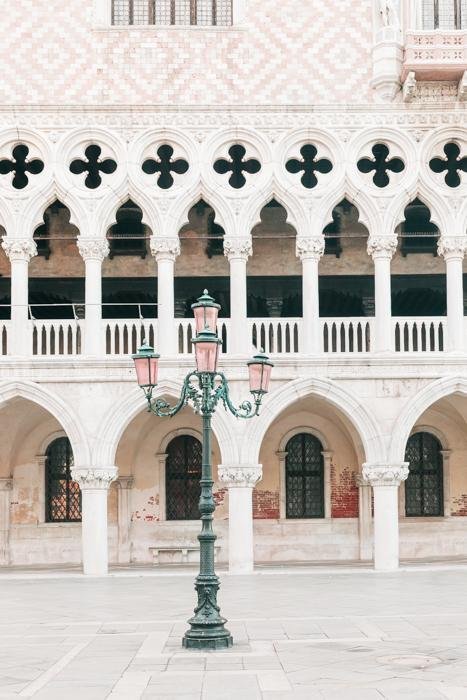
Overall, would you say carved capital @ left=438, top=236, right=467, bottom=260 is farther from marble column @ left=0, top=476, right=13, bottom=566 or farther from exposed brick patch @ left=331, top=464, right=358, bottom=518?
marble column @ left=0, top=476, right=13, bottom=566

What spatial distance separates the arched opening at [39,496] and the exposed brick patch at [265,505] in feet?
9.83

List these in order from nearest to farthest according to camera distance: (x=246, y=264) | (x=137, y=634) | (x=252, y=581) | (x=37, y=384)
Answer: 1. (x=137, y=634)
2. (x=252, y=581)
3. (x=37, y=384)
4. (x=246, y=264)

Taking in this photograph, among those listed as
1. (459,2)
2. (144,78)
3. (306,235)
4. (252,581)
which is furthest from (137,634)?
(459,2)

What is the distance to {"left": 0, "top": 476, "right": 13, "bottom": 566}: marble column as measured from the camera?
2427 centimetres

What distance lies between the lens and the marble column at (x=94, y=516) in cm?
2144

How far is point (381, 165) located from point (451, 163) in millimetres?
1353

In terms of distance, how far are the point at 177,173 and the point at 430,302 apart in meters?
6.07

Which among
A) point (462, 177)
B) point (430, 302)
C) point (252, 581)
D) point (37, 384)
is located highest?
point (462, 177)

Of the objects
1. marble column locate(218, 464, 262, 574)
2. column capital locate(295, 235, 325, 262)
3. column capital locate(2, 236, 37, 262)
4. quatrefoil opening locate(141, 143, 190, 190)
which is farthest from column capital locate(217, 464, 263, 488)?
quatrefoil opening locate(141, 143, 190, 190)

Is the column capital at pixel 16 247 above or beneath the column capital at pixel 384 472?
above

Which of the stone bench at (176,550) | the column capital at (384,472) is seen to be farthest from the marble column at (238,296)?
the stone bench at (176,550)

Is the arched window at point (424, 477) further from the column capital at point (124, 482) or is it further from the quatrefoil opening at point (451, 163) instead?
the column capital at point (124, 482)

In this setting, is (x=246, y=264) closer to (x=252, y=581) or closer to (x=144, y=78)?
(x=144, y=78)

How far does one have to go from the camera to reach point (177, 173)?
74.1 feet
